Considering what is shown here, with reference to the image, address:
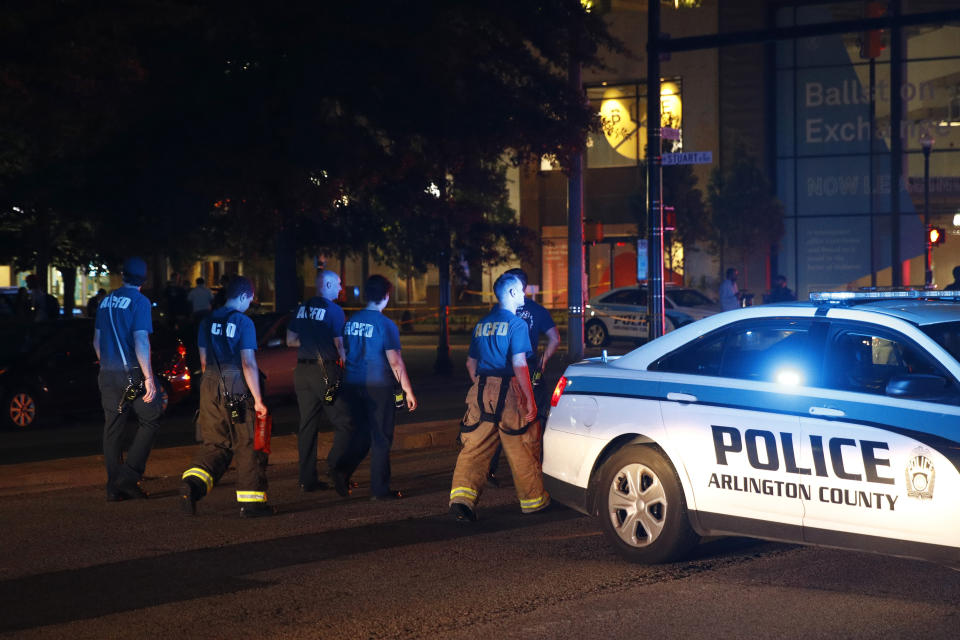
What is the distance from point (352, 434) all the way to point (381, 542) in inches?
76.7

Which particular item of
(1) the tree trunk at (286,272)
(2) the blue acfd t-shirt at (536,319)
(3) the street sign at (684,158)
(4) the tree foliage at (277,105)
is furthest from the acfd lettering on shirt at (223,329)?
(1) the tree trunk at (286,272)

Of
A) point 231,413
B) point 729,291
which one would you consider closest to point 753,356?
point 231,413

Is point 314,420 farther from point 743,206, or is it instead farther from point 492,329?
point 743,206

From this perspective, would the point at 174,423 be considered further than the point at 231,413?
Yes

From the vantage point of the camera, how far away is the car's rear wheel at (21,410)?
16.1 meters

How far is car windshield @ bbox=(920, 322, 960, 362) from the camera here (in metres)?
6.78

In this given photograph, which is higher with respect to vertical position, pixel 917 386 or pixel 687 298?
pixel 917 386

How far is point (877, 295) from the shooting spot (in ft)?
24.9

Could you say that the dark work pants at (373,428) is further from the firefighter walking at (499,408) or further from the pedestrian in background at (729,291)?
the pedestrian in background at (729,291)

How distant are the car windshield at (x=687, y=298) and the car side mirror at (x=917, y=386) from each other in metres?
25.1

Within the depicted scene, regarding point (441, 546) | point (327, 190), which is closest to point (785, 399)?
point (441, 546)

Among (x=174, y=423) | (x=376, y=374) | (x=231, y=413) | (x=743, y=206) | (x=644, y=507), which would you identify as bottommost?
(x=174, y=423)

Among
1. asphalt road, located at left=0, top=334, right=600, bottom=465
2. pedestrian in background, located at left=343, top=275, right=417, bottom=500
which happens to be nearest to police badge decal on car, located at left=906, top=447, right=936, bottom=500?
pedestrian in background, located at left=343, top=275, right=417, bottom=500

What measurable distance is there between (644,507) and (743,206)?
37429mm
